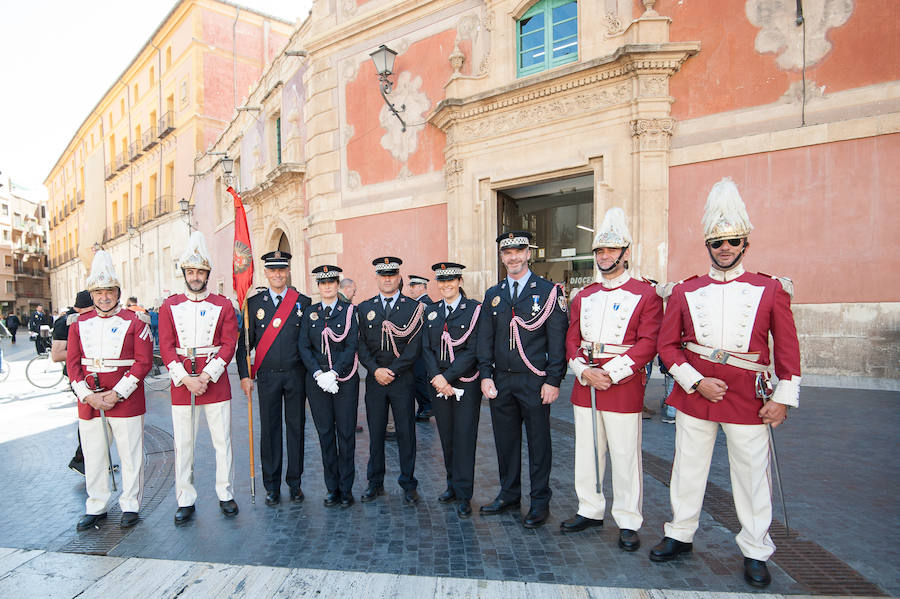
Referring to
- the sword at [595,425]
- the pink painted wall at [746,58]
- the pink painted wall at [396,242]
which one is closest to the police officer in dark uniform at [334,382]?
the sword at [595,425]

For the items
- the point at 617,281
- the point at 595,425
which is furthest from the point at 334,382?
the point at 617,281

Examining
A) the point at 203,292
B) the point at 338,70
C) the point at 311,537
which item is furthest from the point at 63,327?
the point at 338,70

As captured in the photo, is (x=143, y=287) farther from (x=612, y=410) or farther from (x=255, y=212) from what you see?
(x=612, y=410)

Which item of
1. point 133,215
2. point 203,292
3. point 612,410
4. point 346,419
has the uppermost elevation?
point 133,215

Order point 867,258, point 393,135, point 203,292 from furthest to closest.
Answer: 1. point 393,135
2. point 867,258
3. point 203,292

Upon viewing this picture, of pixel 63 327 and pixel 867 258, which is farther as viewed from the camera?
pixel 867 258

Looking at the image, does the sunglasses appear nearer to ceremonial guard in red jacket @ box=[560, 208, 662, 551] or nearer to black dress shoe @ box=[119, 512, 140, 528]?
ceremonial guard in red jacket @ box=[560, 208, 662, 551]

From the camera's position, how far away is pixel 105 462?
12.8 ft

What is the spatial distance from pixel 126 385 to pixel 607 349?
362 cm

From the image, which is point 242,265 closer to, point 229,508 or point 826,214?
point 229,508

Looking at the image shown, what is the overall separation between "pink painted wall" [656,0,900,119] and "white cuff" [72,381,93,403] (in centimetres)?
909

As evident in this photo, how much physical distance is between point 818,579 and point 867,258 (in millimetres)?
6374

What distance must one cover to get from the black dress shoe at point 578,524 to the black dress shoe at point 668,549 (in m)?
0.46

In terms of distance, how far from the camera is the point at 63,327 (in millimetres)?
5113
